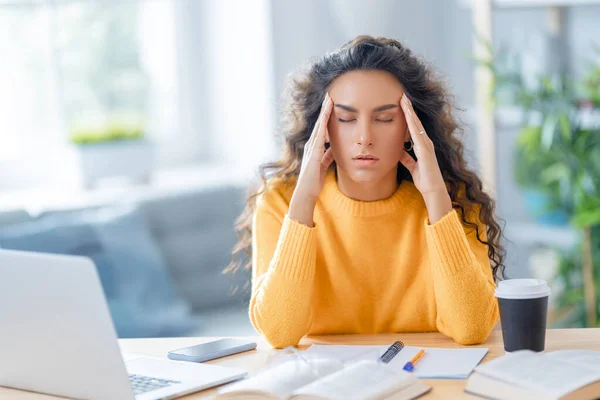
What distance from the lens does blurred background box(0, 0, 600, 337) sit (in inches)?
112

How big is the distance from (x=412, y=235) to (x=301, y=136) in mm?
313

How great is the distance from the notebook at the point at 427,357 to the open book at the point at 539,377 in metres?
0.09

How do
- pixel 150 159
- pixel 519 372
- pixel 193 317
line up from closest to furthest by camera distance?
pixel 519 372 → pixel 193 317 → pixel 150 159

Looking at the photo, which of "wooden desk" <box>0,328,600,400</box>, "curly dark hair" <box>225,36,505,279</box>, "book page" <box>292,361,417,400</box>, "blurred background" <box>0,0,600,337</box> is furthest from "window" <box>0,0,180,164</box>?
"book page" <box>292,361,417,400</box>

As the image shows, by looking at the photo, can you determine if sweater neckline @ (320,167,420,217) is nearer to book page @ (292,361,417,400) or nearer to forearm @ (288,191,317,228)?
forearm @ (288,191,317,228)

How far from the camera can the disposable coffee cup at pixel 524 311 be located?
4.52 feet

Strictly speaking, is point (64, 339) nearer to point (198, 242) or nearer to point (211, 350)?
point (211, 350)

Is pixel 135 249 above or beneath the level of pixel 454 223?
beneath

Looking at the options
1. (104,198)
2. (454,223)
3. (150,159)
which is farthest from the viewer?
(150,159)

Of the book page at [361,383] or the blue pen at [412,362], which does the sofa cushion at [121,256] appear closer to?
the blue pen at [412,362]

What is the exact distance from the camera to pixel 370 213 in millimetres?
1766

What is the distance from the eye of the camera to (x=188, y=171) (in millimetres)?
3744

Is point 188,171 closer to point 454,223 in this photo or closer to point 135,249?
point 135,249

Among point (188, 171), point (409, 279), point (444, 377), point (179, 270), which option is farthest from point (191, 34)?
point (444, 377)
